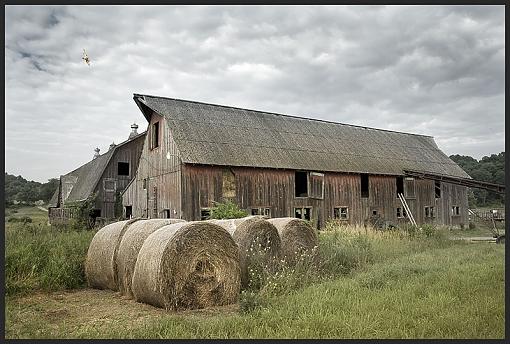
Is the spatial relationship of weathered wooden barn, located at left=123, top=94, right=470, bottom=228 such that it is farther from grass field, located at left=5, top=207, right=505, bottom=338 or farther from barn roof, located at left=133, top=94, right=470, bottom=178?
grass field, located at left=5, top=207, right=505, bottom=338

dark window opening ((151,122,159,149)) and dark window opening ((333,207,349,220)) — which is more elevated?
dark window opening ((151,122,159,149))

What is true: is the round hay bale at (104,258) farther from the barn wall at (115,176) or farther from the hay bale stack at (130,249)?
the barn wall at (115,176)

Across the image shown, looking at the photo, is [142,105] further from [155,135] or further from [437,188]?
[437,188]

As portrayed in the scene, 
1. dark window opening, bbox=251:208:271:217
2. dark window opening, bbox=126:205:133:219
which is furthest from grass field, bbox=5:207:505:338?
dark window opening, bbox=126:205:133:219

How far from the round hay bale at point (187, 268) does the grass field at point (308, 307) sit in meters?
0.31

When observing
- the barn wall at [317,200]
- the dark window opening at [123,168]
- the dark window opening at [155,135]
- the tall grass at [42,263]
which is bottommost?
the tall grass at [42,263]

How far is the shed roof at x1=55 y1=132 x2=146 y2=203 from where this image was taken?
3041cm

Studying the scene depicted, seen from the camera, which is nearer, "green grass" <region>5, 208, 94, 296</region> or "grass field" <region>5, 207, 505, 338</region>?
"grass field" <region>5, 207, 505, 338</region>

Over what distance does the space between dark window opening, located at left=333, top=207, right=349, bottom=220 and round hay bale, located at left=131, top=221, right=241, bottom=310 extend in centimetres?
1713

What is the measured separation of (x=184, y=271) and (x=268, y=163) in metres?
15.0

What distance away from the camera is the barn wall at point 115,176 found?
30.0 m

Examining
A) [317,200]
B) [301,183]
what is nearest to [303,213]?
[317,200]

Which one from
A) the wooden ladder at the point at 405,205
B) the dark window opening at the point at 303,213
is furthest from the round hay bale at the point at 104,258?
the wooden ladder at the point at 405,205

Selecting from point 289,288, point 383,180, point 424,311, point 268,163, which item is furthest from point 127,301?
point 383,180
